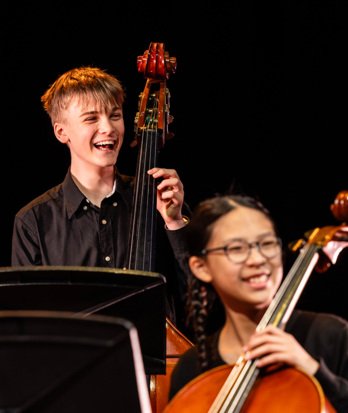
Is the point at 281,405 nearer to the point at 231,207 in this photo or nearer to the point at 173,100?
the point at 231,207

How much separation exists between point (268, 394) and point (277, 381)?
24 millimetres

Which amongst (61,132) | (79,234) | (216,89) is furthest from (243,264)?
(216,89)

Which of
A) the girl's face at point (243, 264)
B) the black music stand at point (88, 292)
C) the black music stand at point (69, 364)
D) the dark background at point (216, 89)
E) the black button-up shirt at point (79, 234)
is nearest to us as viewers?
the black music stand at point (69, 364)

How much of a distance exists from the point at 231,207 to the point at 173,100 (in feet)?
6.10

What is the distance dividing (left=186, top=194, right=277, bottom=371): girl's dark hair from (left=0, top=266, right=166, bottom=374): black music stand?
164mm

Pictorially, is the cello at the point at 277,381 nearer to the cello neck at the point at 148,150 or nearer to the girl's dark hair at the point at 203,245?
the girl's dark hair at the point at 203,245

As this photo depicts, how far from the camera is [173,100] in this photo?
3.32 meters

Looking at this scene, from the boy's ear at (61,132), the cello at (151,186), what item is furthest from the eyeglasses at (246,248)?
the boy's ear at (61,132)

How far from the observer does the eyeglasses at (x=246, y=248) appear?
4.78 feet

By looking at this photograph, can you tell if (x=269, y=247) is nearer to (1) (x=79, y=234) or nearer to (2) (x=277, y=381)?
(2) (x=277, y=381)

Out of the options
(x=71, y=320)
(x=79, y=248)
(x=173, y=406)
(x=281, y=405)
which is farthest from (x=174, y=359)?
(x=71, y=320)

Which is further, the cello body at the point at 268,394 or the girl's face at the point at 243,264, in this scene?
the girl's face at the point at 243,264

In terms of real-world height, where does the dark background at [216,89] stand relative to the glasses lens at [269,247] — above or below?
above

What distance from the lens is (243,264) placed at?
1452 millimetres
